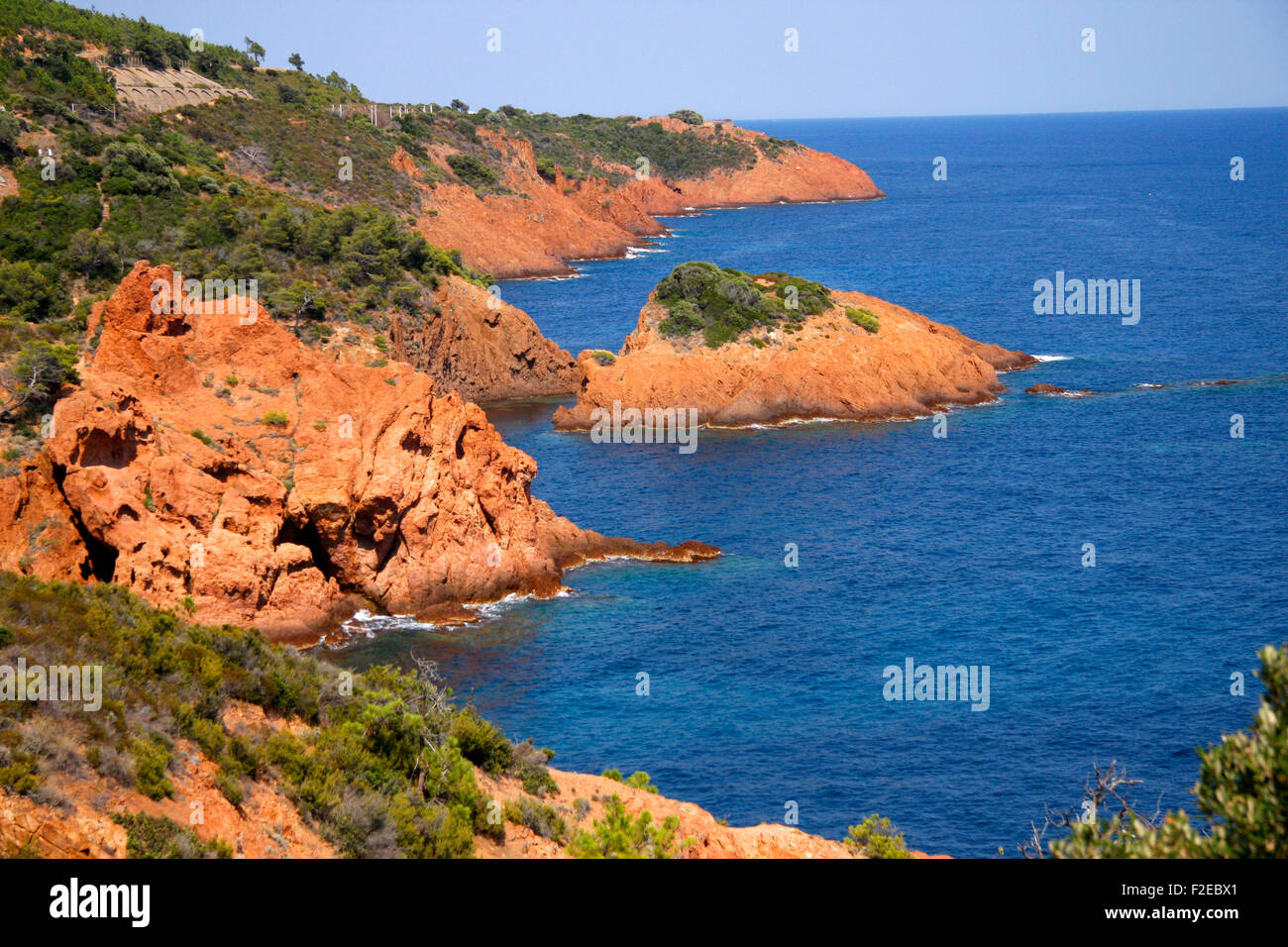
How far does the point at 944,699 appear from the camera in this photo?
4269cm

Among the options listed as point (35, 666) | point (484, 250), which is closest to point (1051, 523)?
point (35, 666)

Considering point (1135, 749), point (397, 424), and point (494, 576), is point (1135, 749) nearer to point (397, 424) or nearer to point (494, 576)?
point (494, 576)

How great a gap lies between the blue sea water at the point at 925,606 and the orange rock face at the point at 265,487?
320 centimetres

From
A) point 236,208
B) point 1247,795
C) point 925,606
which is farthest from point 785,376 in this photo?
point 1247,795

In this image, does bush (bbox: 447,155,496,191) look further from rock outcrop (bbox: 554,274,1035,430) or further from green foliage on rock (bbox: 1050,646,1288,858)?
green foliage on rock (bbox: 1050,646,1288,858)

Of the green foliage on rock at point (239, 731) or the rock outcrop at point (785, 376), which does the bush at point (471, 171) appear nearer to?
the rock outcrop at point (785, 376)

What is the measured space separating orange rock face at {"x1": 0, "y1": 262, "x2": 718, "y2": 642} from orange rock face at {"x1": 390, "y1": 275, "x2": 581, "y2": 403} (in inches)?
1150

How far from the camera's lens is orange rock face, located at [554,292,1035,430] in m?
84.5

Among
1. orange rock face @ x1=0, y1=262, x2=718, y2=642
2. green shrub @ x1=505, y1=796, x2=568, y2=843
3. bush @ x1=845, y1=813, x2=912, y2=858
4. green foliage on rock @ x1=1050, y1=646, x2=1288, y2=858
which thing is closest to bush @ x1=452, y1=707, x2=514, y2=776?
green shrub @ x1=505, y1=796, x2=568, y2=843

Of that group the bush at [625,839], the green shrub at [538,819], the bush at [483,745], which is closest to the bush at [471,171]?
the bush at [483,745]

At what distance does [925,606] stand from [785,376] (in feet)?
122

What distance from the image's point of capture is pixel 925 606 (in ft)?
167

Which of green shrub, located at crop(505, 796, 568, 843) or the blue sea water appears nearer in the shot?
green shrub, located at crop(505, 796, 568, 843)

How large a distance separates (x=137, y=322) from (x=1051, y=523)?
44.2 m
